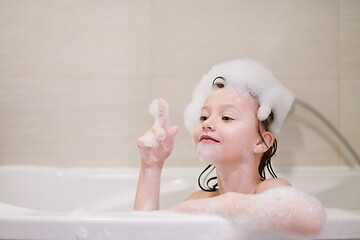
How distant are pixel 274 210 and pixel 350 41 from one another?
112cm

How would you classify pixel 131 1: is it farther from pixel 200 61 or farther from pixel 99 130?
pixel 99 130

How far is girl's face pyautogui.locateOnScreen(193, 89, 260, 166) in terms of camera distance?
1078 millimetres

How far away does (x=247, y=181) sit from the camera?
3.74 ft

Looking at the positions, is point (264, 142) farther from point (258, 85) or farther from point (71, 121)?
point (71, 121)

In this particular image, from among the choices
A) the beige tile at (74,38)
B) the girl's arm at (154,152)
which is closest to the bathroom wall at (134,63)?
the beige tile at (74,38)

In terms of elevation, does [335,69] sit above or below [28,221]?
above

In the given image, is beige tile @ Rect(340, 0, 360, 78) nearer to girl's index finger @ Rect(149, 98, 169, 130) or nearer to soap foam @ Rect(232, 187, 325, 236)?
girl's index finger @ Rect(149, 98, 169, 130)

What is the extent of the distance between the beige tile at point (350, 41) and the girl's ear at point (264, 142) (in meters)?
0.69

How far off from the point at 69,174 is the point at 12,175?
206mm

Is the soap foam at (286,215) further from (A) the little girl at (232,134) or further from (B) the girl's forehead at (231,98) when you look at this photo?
(B) the girl's forehead at (231,98)

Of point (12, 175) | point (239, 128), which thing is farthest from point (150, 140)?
point (12, 175)

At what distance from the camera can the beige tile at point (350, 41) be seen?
64.7 inches

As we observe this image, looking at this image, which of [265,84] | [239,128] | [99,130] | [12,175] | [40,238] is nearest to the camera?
[40,238]

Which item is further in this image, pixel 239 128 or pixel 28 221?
pixel 239 128
